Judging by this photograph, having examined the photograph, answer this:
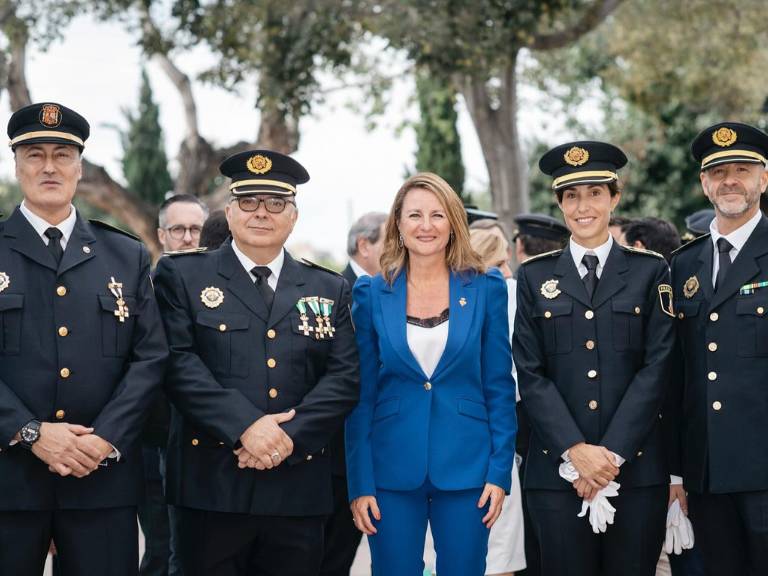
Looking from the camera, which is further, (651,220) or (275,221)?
(651,220)

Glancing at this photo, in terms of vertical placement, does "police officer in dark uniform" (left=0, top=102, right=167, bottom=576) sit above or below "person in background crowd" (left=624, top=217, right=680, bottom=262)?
below

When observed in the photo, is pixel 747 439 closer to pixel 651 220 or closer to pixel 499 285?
pixel 499 285

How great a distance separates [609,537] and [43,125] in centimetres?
290

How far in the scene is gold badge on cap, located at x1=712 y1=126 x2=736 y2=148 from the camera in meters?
4.47

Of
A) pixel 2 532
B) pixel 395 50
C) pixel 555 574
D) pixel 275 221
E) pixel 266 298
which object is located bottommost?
pixel 555 574

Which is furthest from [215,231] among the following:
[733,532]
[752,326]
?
[733,532]

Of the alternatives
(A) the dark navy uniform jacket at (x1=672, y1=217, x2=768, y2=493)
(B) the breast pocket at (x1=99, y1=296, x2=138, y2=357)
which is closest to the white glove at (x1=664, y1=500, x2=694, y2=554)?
(A) the dark navy uniform jacket at (x1=672, y1=217, x2=768, y2=493)

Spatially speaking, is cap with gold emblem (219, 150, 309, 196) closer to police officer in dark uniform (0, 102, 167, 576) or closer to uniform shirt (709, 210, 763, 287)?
police officer in dark uniform (0, 102, 167, 576)

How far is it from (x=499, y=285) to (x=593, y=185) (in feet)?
2.00

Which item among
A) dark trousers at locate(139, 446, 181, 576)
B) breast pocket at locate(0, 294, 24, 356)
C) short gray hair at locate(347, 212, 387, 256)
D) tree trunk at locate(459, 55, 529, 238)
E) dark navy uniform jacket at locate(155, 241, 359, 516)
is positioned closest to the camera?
breast pocket at locate(0, 294, 24, 356)

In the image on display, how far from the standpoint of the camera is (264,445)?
157 inches

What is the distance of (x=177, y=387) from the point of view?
4.12 meters

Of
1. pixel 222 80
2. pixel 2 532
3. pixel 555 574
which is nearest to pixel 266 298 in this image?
pixel 2 532

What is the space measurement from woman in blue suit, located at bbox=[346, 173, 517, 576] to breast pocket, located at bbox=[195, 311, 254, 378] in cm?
56
